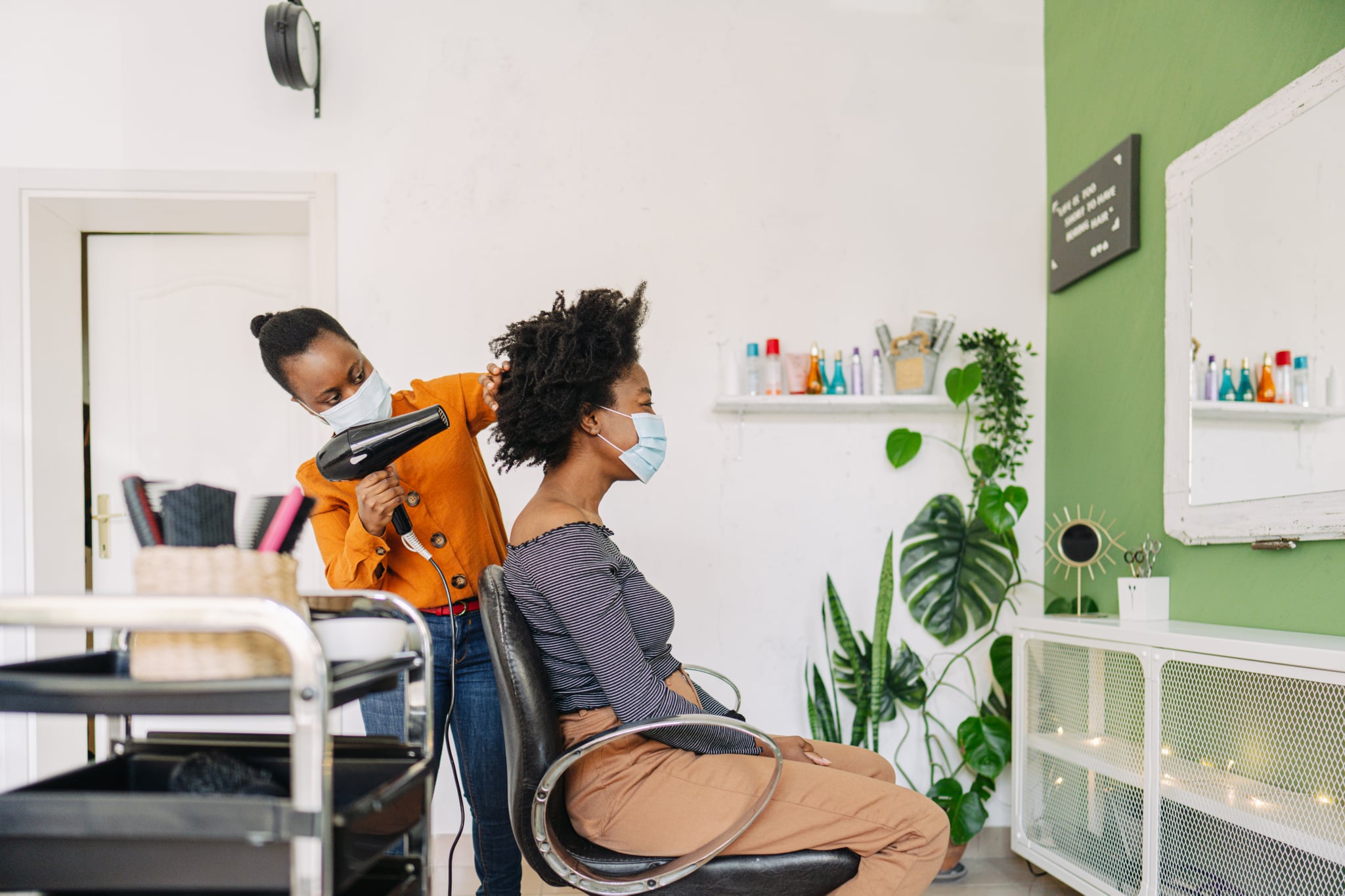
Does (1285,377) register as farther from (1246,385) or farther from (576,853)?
(576,853)

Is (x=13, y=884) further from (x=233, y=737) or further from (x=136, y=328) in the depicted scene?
(x=136, y=328)

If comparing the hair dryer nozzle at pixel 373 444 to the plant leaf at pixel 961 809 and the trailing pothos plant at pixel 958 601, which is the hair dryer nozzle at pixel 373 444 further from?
the plant leaf at pixel 961 809

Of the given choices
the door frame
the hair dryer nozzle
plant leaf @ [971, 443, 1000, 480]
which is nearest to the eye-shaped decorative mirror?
plant leaf @ [971, 443, 1000, 480]

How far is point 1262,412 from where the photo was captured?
2.12 metres

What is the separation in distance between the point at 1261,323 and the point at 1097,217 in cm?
81

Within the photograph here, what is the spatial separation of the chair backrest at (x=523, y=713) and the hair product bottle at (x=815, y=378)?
1667 millimetres

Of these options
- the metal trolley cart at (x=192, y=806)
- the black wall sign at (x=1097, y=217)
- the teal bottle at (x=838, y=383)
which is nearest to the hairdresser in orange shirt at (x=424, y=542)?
the metal trolley cart at (x=192, y=806)

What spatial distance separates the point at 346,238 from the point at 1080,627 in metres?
2.50

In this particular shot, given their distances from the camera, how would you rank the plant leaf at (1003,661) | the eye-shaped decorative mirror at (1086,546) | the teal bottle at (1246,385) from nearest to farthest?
1. the teal bottle at (1246,385)
2. the eye-shaped decorative mirror at (1086,546)
3. the plant leaf at (1003,661)

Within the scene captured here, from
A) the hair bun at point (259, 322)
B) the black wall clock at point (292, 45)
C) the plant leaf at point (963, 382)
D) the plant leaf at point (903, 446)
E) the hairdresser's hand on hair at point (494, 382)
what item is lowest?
the plant leaf at point (903, 446)

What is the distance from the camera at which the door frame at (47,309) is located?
2.97 meters

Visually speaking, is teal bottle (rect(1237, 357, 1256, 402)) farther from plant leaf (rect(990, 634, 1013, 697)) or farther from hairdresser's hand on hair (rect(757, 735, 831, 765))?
hairdresser's hand on hair (rect(757, 735, 831, 765))

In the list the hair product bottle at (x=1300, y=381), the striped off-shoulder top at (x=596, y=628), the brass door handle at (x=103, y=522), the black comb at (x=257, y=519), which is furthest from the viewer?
the brass door handle at (x=103, y=522)

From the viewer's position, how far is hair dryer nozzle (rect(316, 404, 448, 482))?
161 cm
